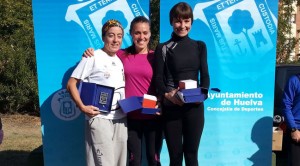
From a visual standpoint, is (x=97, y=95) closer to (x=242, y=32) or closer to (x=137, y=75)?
(x=137, y=75)

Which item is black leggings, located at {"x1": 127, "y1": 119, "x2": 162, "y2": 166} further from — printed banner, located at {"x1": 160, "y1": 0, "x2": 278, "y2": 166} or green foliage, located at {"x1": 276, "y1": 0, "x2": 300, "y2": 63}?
green foliage, located at {"x1": 276, "y1": 0, "x2": 300, "y2": 63}

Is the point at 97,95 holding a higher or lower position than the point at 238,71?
lower

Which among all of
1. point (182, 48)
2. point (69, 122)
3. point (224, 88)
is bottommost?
point (69, 122)

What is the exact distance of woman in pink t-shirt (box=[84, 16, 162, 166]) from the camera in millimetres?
4027

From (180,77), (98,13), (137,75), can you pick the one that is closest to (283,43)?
(98,13)

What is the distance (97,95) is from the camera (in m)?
3.76

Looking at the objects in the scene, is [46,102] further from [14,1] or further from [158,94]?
[14,1]

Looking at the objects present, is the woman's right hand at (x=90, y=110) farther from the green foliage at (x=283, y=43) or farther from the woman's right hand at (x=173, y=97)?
the green foliage at (x=283, y=43)

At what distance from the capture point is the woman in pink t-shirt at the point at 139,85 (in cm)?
403

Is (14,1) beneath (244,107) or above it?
above

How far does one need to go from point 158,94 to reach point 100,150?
797mm

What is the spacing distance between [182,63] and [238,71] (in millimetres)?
1203

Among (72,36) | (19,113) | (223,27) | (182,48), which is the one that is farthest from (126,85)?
(19,113)

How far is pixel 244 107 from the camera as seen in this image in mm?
4898
